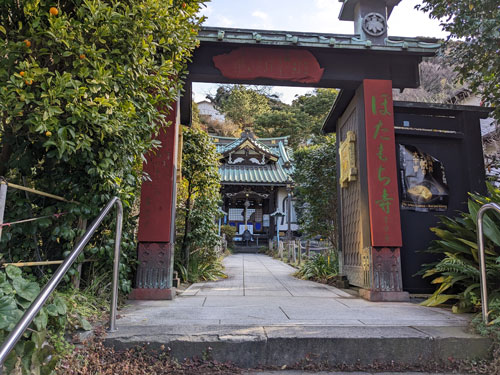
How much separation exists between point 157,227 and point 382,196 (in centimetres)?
299

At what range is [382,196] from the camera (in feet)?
15.4

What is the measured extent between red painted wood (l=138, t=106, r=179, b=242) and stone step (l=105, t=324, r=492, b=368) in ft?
6.24

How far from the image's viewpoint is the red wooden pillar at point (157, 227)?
444cm

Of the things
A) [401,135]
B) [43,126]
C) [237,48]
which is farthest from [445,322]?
[237,48]

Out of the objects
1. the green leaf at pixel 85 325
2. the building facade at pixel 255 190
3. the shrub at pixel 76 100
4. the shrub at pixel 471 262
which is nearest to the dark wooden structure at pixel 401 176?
the shrub at pixel 471 262

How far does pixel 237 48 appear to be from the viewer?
5.08 m

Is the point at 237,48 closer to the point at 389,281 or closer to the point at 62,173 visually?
the point at 62,173

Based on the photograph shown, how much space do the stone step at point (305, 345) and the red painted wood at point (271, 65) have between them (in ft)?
11.8

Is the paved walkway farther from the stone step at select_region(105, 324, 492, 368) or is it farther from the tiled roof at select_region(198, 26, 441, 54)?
the tiled roof at select_region(198, 26, 441, 54)

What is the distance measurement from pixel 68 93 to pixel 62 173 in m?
1.01

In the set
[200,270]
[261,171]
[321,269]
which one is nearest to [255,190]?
[261,171]

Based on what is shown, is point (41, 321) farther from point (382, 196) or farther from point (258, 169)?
point (258, 169)

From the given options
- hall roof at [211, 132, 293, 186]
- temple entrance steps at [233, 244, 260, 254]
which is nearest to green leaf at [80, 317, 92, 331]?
hall roof at [211, 132, 293, 186]

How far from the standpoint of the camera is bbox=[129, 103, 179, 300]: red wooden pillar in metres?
4.44
